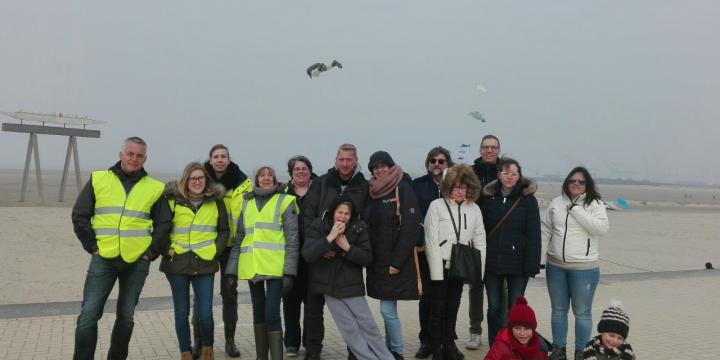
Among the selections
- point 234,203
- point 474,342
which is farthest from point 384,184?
point 474,342

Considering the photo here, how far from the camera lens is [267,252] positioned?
184 inches

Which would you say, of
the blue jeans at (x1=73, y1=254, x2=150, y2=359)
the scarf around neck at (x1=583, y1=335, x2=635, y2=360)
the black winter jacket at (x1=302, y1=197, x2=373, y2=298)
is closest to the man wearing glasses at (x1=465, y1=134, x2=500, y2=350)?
the black winter jacket at (x1=302, y1=197, x2=373, y2=298)

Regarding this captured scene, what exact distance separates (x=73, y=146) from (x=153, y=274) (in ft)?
55.9

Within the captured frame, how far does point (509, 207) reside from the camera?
5.11 meters

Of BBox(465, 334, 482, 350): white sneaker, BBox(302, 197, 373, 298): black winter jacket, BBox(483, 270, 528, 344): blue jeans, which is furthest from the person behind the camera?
BBox(465, 334, 482, 350): white sneaker

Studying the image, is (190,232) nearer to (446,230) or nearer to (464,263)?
(446,230)

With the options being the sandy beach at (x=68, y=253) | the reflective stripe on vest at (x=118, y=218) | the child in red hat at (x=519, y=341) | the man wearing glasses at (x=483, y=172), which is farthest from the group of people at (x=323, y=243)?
the sandy beach at (x=68, y=253)

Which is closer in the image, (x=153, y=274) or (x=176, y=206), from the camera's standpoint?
(x=176, y=206)

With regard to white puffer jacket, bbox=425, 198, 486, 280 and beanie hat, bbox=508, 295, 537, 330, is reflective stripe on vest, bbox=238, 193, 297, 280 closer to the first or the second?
white puffer jacket, bbox=425, 198, 486, 280

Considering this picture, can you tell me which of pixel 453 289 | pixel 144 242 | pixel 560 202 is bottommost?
pixel 453 289

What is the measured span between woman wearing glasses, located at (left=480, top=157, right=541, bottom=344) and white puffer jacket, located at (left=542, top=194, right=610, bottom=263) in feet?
0.59

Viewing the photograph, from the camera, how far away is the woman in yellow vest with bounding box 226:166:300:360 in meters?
4.68

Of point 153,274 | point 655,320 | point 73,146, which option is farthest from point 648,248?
point 73,146

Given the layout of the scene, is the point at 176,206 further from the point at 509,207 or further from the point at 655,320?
the point at 655,320
